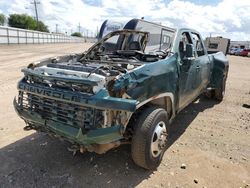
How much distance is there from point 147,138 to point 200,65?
2.61m

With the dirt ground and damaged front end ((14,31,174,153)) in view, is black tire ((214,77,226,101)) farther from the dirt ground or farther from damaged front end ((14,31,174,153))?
damaged front end ((14,31,174,153))

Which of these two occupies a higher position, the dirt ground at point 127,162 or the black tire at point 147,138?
the black tire at point 147,138

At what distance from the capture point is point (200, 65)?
531 cm

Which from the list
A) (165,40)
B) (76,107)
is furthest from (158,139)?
(165,40)

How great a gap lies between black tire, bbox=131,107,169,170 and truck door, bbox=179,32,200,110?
1.04 metres

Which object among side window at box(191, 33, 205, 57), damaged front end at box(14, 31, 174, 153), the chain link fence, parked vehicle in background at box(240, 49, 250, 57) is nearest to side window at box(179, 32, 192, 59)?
side window at box(191, 33, 205, 57)

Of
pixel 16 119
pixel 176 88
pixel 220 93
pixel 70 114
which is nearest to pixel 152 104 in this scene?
pixel 176 88

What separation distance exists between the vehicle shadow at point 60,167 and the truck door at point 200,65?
62.1 inches

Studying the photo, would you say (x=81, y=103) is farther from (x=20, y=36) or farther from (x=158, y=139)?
(x=20, y=36)

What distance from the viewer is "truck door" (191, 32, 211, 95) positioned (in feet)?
17.2

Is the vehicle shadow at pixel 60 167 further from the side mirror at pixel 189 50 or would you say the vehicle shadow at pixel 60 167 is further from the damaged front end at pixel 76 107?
the side mirror at pixel 189 50

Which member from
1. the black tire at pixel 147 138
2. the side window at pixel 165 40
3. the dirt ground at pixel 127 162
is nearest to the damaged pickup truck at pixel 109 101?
the black tire at pixel 147 138

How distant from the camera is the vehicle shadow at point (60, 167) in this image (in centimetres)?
326

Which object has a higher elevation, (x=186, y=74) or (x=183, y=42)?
(x=183, y=42)
